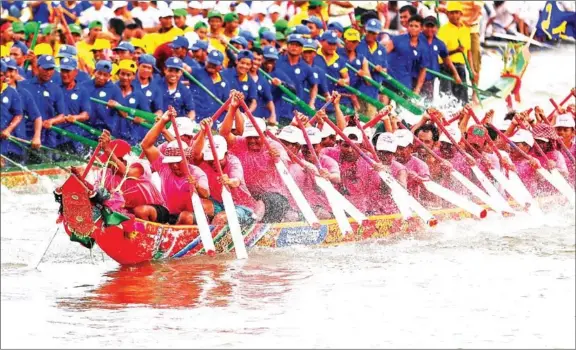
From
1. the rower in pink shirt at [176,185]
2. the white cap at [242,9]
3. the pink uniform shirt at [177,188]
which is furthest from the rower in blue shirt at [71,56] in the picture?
the white cap at [242,9]

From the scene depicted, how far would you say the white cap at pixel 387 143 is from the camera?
50.2ft

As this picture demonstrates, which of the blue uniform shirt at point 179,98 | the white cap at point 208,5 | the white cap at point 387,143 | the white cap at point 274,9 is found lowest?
the white cap at point 274,9

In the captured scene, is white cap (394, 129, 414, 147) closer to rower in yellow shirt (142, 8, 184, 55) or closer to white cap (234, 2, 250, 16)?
rower in yellow shirt (142, 8, 184, 55)

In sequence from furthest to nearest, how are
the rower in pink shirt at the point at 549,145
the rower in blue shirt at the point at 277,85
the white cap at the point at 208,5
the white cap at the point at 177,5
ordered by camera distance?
the white cap at the point at 208,5, the white cap at the point at 177,5, the rower in blue shirt at the point at 277,85, the rower in pink shirt at the point at 549,145

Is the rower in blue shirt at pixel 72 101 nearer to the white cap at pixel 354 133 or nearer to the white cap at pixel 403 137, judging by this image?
the white cap at pixel 354 133

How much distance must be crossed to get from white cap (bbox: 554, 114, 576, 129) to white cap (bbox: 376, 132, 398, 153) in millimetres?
2994

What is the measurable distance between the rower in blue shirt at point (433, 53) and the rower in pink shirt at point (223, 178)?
7171 millimetres

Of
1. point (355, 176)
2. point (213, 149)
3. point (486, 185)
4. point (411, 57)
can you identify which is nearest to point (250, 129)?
point (213, 149)

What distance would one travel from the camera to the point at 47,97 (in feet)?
58.7

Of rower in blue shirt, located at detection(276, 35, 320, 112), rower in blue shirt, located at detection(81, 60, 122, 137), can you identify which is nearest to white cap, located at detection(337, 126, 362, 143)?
rower in blue shirt, located at detection(81, 60, 122, 137)

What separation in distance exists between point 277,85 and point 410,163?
4.25 meters

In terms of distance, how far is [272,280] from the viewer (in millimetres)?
13344

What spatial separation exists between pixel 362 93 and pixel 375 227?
5.73 metres

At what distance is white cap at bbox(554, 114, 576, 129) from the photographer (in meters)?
17.7
